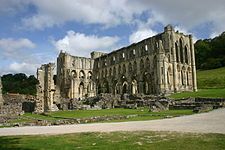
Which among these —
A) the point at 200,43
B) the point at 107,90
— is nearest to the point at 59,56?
the point at 107,90

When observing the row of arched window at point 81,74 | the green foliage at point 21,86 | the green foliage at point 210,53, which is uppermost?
A: the green foliage at point 210,53

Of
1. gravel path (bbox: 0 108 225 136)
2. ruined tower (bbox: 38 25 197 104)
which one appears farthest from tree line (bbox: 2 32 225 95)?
gravel path (bbox: 0 108 225 136)

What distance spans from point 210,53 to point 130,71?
39983mm

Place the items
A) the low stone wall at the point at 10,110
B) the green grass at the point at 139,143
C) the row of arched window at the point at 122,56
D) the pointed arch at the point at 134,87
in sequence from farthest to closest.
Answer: the pointed arch at the point at 134,87 → the row of arched window at the point at 122,56 → the low stone wall at the point at 10,110 → the green grass at the point at 139,143

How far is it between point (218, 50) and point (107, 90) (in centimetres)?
4145

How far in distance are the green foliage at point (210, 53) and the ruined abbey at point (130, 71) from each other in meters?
27.2

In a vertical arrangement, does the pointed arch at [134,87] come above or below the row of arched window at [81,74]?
below

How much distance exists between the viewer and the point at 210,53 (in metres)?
95.8

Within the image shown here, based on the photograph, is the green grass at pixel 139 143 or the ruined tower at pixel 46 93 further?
the ruined tower at pixel 46 93

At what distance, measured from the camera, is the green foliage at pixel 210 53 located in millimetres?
89938

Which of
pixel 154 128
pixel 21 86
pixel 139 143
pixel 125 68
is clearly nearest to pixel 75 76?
pixel 125 68

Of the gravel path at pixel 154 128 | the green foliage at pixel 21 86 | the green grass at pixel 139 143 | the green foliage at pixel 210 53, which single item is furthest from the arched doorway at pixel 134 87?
the green grass at pixel 139 143

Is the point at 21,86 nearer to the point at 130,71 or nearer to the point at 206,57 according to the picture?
the point at 130,71

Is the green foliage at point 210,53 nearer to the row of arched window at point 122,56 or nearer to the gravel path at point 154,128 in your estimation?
the row of arched window at point 122,56
